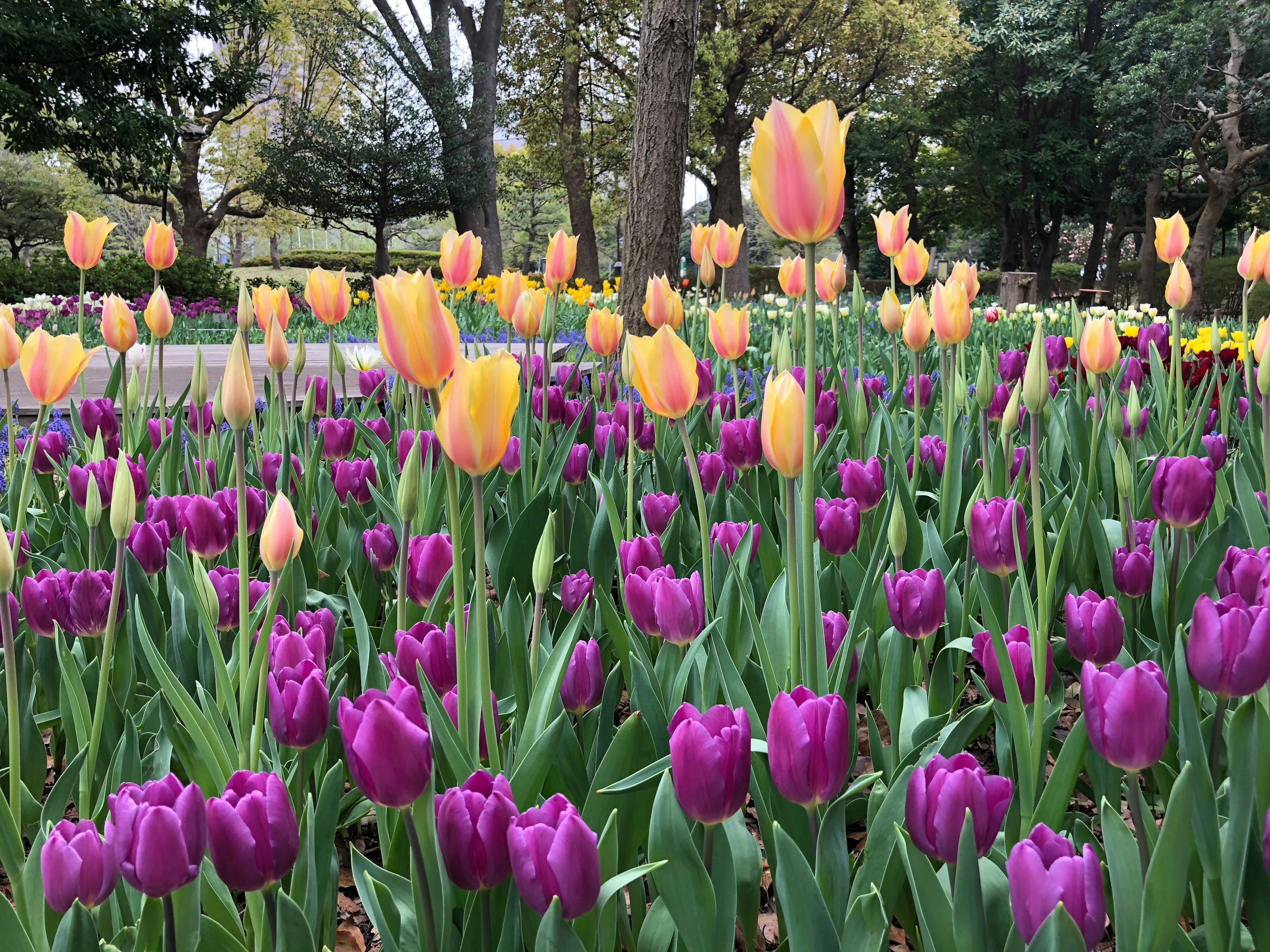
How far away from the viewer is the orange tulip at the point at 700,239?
3046 millimetres

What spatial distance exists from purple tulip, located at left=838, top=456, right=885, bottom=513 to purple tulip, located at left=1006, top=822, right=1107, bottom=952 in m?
0.98

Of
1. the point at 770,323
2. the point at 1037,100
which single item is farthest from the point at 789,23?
the point at 770,323

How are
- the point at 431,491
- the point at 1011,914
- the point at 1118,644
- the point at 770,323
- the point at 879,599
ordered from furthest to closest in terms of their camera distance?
the point at 770,323 → the point at 431,491 → the point at 879,599 → the point at 1118,644 → the point at 1011,914

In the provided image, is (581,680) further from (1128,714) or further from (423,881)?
(1128,714)

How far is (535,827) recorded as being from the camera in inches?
27.5

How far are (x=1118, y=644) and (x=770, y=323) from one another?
6474mm

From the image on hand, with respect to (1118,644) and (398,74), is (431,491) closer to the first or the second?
(1118,644)

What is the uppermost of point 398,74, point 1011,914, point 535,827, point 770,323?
point 398,74

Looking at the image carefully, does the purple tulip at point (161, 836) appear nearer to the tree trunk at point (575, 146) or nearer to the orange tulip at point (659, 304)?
the orange tulip at point (659, 304)

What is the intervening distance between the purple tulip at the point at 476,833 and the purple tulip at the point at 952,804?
33 cm

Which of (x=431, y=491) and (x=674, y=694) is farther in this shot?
(x=431, y=491)

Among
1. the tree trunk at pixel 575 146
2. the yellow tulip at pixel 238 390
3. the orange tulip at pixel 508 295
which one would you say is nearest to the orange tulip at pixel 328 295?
the orange tulip at pixel 508 295

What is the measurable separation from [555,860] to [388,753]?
14 cm

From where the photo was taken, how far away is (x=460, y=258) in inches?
80.3
